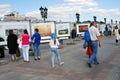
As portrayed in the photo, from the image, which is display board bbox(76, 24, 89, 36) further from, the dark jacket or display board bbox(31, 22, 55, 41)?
the dark jacket

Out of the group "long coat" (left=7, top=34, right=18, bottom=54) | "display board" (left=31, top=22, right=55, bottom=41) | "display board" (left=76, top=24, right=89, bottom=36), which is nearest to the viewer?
"long coat" (left=7, top=34, right=18, bottom=54)

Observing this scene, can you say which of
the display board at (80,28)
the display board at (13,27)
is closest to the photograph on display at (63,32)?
the display board at (13,27)

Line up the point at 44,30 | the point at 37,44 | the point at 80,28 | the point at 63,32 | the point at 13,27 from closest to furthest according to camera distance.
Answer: the point at 37,44, the point at 13,27, the point at 44,30, the point at 63,32, the point at 80,28

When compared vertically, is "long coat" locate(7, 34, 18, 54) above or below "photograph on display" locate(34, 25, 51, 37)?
below

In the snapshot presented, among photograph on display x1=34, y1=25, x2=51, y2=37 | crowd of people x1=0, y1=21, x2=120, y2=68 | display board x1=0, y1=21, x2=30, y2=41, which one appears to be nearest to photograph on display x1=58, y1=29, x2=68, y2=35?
photograph on display x1=34, y1=25, x2=51, y2=37

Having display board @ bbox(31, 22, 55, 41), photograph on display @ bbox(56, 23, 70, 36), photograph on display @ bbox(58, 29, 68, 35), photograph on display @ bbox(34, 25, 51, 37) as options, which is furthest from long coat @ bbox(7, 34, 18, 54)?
photograph on display @ bbox(58, 29, 68, 35)

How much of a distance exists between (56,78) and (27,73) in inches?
67.5

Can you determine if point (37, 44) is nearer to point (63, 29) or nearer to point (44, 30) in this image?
point (44, 30)

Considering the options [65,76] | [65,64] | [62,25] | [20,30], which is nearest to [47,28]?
[20,30]

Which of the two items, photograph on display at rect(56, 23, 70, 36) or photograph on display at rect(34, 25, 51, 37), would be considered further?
photograph on display at rect(56, 23, 70, 36)

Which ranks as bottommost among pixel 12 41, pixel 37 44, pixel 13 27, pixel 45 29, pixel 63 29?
pixel 37 44

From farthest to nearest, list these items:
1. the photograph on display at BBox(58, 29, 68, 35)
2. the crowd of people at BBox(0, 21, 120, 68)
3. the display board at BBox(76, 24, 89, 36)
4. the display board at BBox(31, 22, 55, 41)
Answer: the display board at BBox(76, 24, 89, 36)
the photograph on display at BBox(58, 29, 68, 35)
the display board at BBox(31, 22, 55, 41)
the crowd of people at BBox(0, 21, 120, 68)

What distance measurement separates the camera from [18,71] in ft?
40.5

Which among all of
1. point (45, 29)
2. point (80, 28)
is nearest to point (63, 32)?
point (45, 29)
